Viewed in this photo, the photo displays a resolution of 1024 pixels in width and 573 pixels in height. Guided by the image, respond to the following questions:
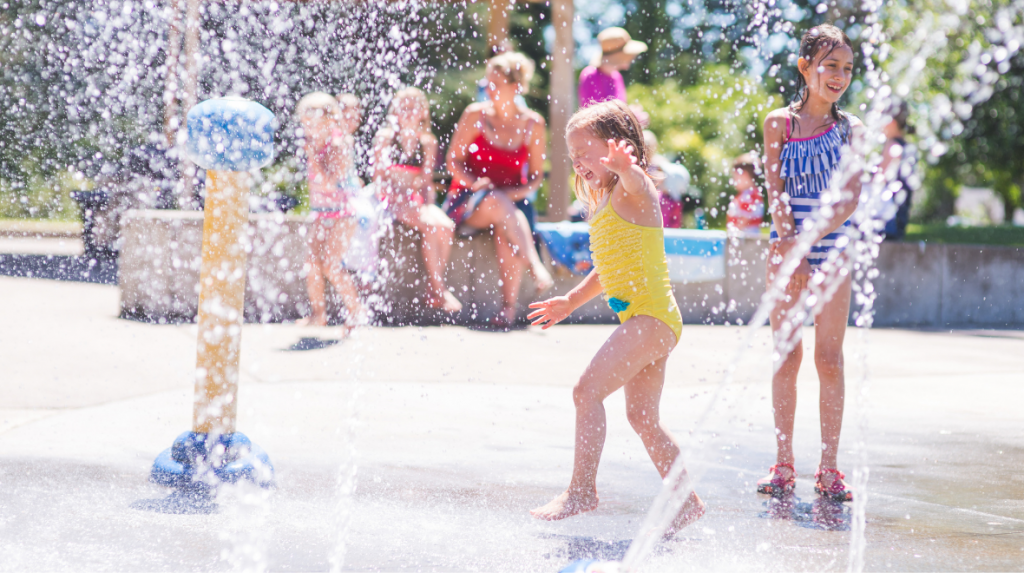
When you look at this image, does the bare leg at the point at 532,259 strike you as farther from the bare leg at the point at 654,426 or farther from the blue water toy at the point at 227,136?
the bare leg at the point at 654,426

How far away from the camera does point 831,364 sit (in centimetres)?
339

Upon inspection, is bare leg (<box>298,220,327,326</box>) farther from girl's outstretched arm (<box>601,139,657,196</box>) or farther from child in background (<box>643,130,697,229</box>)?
girl's outstretched arm (<box>601,139,657,196</box>)

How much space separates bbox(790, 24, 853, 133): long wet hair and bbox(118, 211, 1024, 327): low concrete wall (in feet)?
13.7

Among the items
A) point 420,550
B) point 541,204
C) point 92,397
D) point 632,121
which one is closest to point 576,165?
point 632,121

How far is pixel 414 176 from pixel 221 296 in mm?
3713

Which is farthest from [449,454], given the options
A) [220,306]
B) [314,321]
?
[314,321]

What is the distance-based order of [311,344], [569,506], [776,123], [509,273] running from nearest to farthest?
[569,506] < [776,123] < [311,344] < [509,273]

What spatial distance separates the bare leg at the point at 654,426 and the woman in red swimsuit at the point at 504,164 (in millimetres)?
4118

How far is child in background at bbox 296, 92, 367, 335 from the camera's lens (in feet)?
22.0

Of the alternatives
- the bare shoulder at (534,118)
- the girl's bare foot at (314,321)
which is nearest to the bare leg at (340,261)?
the girl's bare foot at (314,321)

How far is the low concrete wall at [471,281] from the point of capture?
23.3 feet

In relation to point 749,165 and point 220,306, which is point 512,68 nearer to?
point 749,165

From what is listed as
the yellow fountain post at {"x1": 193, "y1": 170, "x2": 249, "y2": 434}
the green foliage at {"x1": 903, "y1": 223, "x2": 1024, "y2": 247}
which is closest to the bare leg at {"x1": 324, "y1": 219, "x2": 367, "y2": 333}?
the yellow fountain post at {"x1": 193, "y1": 170, "x2": 249, "y2": 434}

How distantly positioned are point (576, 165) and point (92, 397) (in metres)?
2.71
